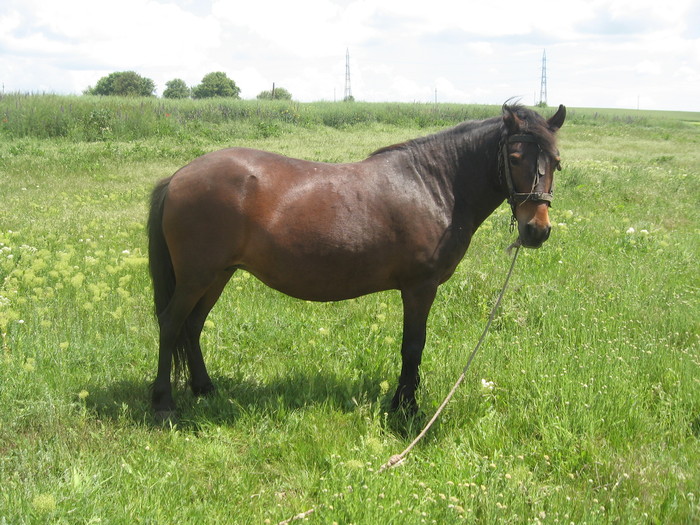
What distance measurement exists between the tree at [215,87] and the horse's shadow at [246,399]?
8328 centimetres

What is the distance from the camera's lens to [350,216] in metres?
3.86

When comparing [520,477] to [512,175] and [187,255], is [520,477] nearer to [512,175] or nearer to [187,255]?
[512,175]

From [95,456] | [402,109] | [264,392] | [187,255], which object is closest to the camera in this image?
[95,456]

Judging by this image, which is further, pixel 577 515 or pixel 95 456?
pixel 95 456

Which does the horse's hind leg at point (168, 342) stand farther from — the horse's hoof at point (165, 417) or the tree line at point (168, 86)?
the tree line at point (168, 86)

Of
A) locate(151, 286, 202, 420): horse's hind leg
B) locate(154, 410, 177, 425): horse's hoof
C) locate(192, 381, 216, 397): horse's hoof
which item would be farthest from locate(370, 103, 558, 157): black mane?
locate(154, 410, 177, 425): horse's hoof

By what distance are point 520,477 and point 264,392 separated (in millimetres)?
2003

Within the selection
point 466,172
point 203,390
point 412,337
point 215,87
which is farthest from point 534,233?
point 215,87

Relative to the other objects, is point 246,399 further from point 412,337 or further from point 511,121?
point 511,121

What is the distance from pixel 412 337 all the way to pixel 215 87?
3387 inches

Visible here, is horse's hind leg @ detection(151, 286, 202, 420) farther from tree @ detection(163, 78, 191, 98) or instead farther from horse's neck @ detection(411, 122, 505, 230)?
tree @ detection(163, 78, 191, 98)

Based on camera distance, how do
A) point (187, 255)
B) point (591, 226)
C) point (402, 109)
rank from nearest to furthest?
point (187, 255)
point (591, 226)
point (402, 109)

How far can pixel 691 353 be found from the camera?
4773 mm

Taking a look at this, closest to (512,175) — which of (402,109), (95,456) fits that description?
(95,456)
